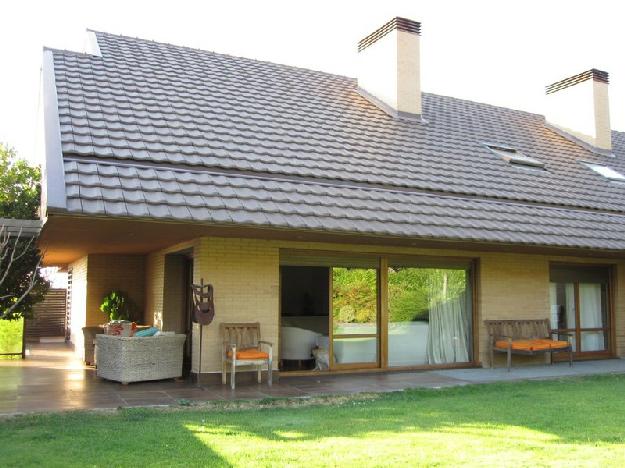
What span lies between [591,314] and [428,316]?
15.4 ft

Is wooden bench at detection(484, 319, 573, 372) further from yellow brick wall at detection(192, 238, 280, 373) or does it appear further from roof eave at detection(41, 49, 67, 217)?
roof eave at detection(41, 49, 67, 217)

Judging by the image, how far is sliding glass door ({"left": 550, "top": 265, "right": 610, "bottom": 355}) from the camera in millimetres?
14695

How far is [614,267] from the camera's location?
15.5 metres

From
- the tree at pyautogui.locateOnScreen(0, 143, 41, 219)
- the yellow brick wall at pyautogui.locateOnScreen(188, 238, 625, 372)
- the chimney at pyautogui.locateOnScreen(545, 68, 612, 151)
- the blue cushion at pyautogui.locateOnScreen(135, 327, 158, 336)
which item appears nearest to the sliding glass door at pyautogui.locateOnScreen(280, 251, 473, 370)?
the yellow brick wall at pyautogui.locateOnScreen(188, 238, 625, 372)

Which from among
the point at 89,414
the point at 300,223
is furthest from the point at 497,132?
the point at 89,414

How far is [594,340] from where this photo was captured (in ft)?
50.0

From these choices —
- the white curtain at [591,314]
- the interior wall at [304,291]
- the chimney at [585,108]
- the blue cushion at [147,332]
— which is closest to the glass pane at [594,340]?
the white curtain at [591,314]

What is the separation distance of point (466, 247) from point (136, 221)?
21.5 feet

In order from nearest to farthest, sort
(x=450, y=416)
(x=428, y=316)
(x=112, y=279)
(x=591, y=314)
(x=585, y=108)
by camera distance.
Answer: (x=450, y=416)
(x=428, y=316)
(x=591, y=314)
(x=112, y=279)
(x=585, y=108)

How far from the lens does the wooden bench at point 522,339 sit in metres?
12.3

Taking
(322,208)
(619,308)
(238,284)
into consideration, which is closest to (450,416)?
(322,208)

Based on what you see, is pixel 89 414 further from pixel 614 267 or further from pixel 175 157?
pixel 614 267

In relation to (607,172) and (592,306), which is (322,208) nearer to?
(592,306)

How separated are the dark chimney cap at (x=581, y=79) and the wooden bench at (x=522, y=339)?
9.12 metres
